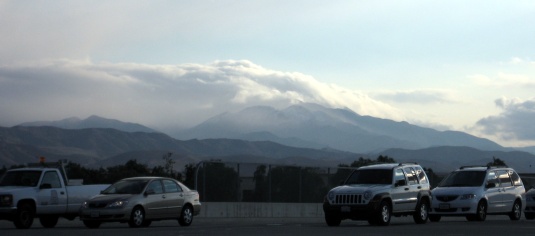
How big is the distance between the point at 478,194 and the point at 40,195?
13966 millimetres

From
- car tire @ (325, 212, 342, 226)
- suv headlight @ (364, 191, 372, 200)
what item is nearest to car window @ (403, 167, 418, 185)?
suv headlight @ (364, 191, 372, 200)

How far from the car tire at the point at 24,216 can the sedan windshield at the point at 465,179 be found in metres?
14.0

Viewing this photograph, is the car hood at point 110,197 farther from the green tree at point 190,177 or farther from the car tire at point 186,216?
the green tree at point 190,177

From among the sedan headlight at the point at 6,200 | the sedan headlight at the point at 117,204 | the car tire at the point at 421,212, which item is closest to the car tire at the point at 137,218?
the sedan headlight at the point at 117,204

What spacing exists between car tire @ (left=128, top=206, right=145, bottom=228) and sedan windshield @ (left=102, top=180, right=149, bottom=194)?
25.7 inches

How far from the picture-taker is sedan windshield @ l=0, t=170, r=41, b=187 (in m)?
31.4

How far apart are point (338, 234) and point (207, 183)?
13.6 m

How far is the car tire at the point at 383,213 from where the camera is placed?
30991mm

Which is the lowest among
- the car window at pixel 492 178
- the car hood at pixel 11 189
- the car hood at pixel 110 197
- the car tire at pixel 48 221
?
the car tire at pixel 48 221

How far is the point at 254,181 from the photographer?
41250mm

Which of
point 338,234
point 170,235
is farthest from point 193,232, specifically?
point 338,234

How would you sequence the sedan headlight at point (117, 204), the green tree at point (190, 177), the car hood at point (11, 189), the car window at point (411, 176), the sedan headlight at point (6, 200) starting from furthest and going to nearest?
the green tree at point (190, 177) < the car window at point (411, 176) < the car hood at point (11, 189) < the sedan headlight at point (6, 200) < the sedan headlight at point (117, 204)

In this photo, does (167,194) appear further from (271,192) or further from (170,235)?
(271,192)

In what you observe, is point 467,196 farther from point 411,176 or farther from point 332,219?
point 332,219
